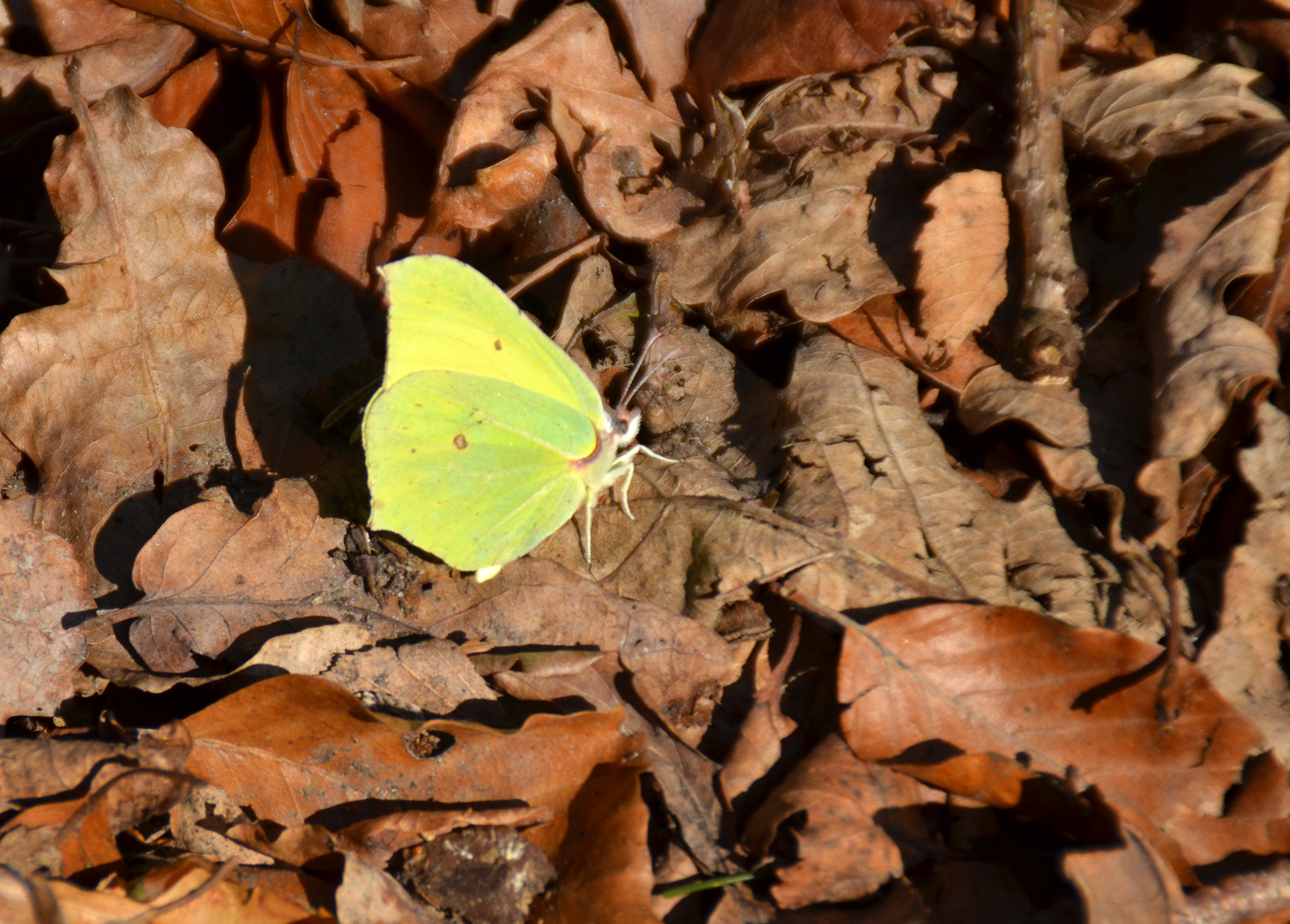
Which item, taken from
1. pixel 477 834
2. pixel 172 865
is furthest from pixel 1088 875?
pixel 172 865

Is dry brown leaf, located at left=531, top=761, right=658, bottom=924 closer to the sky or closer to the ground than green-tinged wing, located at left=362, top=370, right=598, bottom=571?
closer to the ground

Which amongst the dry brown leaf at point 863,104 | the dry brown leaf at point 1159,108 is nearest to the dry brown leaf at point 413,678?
the dry brown leaf at point 863,104

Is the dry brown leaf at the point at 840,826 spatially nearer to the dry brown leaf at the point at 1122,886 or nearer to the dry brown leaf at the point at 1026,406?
the dry brown leaf at the point at 1122,886

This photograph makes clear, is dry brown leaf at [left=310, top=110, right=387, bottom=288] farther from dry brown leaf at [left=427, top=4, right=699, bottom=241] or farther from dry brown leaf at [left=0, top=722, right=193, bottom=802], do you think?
dry brown leaf at [left=0, top=722, right=193, bottom=802]

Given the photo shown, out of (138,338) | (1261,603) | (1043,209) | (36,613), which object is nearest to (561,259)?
(138,338)

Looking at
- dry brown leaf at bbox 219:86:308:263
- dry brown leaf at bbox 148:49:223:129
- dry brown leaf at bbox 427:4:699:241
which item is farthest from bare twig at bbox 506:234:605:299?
dry brown leaf at bbox 148:49:223:129

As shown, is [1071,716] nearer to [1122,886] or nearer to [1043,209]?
[1122,886]

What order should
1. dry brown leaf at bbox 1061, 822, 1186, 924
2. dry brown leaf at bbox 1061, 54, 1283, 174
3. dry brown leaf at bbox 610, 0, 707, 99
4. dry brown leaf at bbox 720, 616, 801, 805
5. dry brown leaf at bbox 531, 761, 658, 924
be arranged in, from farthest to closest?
dry brown leaf at bbox 610, 0, 707, 99 < dry brown leaf at bbox 1061, 54, 1283, 174 < dry brown leaf at bbox 720, 616, 801, 805 < dry brown leaf at bbox 531, 761, 658, 924 < dry brown leaf at bbox 1061, 822, 1186, 924
